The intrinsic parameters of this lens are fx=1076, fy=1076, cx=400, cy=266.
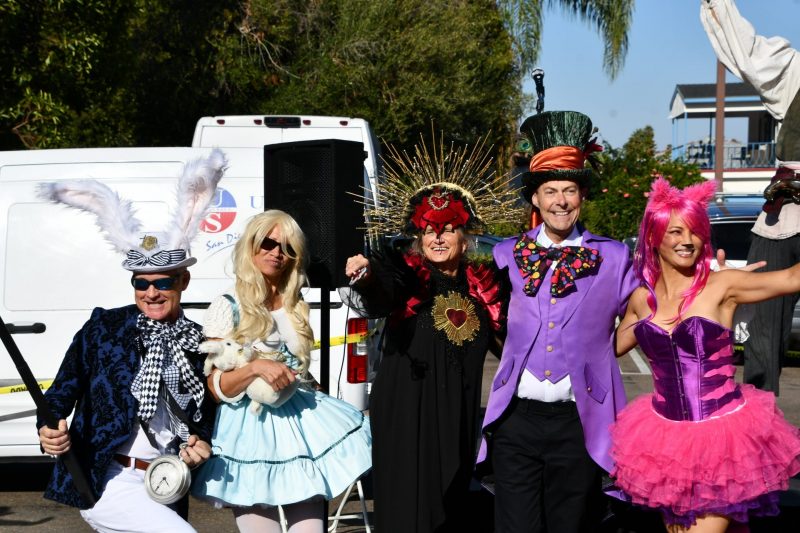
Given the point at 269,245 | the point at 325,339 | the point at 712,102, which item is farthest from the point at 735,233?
the point at 712,102

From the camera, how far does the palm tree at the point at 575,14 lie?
62.4ft

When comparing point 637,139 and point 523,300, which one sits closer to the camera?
point 523,300

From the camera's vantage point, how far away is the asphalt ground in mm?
5590

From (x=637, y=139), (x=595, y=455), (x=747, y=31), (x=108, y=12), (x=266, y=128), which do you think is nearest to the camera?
(x=595, y=455)

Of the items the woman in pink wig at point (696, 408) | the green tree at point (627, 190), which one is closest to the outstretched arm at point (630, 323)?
the woman in pink wig at point (696, 408)

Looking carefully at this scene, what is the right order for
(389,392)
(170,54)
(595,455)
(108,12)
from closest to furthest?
(595,455) < (389,392) < (108,12) < (170,54)

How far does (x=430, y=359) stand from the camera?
4742 millimetres

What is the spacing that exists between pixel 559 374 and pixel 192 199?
1743 mm

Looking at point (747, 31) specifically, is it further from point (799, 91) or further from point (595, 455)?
point (595, 455)

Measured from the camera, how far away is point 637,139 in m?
21.4

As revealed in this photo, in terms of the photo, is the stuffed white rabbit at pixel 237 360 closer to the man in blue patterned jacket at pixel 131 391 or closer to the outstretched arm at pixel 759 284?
the man in blue patterned jacket at pixel 131 391

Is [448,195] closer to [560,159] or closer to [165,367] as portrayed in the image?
[560,159]

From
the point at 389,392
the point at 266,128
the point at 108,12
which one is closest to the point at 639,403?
the point at 389,392

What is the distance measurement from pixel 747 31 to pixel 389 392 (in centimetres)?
279
